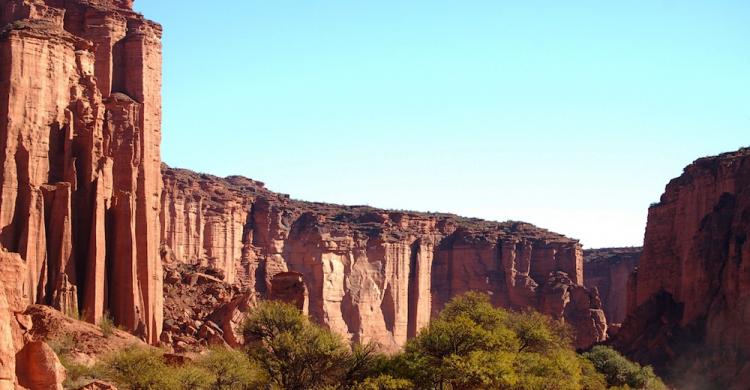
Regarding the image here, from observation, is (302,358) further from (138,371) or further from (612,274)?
(612,274)

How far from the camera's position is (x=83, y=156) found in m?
55.3

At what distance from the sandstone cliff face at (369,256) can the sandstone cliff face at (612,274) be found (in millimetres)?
11512

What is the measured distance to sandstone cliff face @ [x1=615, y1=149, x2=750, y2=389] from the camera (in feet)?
213

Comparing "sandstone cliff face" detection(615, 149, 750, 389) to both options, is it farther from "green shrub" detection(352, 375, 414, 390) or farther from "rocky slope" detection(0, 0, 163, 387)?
"rocky slope" detection(0, 0, 163, 387)

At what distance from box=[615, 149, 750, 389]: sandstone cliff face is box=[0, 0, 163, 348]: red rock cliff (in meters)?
27.6

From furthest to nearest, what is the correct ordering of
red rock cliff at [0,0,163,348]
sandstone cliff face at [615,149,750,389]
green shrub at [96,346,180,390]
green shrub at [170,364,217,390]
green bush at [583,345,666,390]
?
sandstone cliff face at [615,149,750,389] → green bush at [583,345,666,390] → red rock cliff at [0,0,163,348] → green shrub at [170,364,217,390] → green shrub at [96,346,180,390]

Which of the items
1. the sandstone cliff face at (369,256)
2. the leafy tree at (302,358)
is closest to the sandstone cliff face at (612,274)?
the sandstone cliff face at (369,256)

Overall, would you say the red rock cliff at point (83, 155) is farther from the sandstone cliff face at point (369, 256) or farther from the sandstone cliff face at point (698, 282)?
the sandstone cliff face at point (698, 282)

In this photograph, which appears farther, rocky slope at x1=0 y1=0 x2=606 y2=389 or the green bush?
the green bush

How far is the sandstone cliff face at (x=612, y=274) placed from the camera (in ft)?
419

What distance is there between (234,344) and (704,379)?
921 inches

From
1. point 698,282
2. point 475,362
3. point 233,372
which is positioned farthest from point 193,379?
point 698,282

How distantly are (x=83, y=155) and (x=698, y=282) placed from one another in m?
34.2

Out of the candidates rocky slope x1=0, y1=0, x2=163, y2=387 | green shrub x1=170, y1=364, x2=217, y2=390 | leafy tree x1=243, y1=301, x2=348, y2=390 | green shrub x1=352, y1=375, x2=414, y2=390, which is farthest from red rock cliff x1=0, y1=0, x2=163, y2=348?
green shrub x1=352, y1=375, x2=414, y2=390
